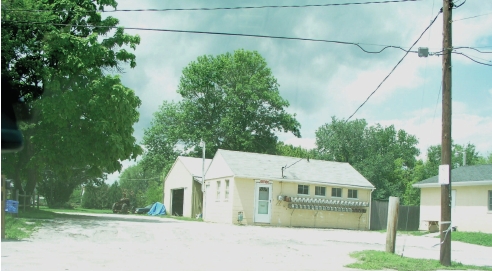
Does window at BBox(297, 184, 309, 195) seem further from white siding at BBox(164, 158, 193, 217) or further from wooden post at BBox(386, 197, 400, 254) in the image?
wooden post at BBox(386, 197, 400, 254)

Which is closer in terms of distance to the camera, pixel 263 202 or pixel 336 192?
pixel 263 202

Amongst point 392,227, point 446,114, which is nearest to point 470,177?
point 392,227

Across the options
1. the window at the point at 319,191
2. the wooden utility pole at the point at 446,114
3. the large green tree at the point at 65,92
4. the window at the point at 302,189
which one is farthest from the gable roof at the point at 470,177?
the large green tree at the point at 65,92

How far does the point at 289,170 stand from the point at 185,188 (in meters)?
10.6

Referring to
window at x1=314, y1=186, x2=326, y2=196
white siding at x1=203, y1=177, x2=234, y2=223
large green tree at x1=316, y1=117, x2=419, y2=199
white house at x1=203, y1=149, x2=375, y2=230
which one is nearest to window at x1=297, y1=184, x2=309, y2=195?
white house at x1=203, y1=149, x2=375, y2=230

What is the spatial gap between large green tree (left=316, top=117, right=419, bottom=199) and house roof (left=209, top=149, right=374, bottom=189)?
72.2 ft

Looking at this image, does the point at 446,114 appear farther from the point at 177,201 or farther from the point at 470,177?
the point at 177,201

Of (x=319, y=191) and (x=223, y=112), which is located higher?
(x=223, y=112)

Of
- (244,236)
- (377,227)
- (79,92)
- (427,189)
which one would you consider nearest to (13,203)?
(79,92)

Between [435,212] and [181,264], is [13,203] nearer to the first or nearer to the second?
[181,264]

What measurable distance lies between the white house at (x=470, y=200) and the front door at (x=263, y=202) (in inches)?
397

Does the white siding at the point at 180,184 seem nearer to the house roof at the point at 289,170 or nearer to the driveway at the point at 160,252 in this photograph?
the house roof at the point at 289,170

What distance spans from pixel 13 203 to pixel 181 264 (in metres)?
11.4

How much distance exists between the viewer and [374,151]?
6134cm
